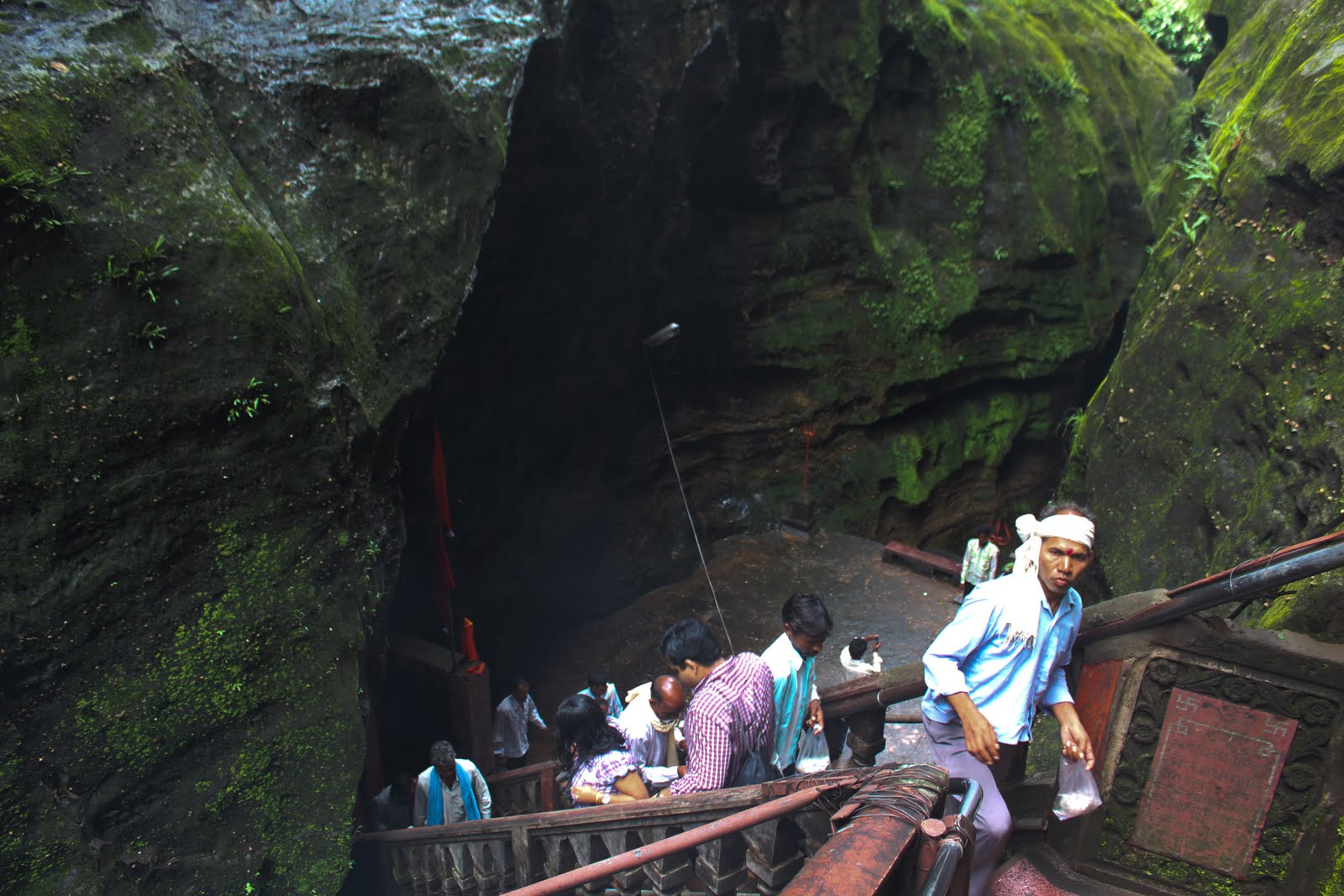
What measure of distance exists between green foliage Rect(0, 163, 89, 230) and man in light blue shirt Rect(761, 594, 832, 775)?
3844 mm

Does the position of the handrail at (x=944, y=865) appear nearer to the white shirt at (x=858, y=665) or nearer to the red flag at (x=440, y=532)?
the white shirt at (x=858, y=665)

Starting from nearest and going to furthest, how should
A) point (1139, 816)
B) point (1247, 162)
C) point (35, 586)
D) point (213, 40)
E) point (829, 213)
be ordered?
point (1139, 816)
point (35, 586)
point (213, 40)
point (1247, 162)
point (829, 213)

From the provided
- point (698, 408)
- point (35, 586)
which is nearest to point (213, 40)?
point (35, 586)

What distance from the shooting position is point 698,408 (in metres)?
12.8

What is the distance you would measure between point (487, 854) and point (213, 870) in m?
1.45

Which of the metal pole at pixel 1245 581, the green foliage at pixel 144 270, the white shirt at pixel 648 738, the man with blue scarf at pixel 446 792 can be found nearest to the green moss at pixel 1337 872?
the metal pole at pixel 1245 581

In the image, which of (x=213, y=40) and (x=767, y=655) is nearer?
(x=767, y=655)

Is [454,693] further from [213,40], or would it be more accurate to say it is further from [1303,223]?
[1303,223]

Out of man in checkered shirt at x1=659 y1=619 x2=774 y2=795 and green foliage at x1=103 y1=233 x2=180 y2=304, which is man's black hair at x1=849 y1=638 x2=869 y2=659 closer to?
man in checkered shirt at x1=659 y1=619 x2=774 y2=795

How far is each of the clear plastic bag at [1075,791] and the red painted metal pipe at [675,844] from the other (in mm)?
1470

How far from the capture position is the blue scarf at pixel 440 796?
5.90 meters

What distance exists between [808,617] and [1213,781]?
163 cm

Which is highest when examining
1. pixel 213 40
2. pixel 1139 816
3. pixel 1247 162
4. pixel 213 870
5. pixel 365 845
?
pixel 1247 162

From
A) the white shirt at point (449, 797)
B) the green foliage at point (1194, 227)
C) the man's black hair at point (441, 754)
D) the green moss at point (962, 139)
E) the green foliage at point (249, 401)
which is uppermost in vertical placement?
the green moss at point (962, 139)
